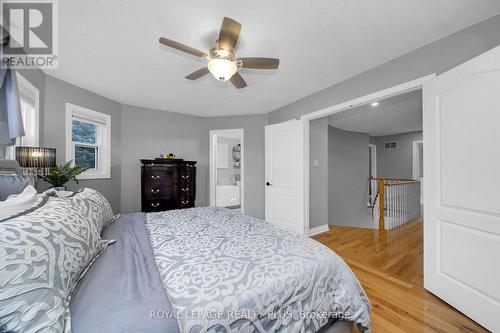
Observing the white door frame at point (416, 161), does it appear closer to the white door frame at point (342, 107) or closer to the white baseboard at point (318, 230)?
the white baseboard at point (318, 230)

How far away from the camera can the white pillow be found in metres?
0.91

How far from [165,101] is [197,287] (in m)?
3.46

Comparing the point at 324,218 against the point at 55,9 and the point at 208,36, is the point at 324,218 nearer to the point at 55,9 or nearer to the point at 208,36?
the point at 208,36

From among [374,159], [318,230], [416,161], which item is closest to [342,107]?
[318,230]

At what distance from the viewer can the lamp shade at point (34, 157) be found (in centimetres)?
183

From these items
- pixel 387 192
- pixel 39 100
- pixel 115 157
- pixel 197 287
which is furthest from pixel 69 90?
pixel 387 192

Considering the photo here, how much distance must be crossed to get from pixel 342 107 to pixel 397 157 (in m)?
5.00

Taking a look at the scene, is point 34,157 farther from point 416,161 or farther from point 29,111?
point 416,161

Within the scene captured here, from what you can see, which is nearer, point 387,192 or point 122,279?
point 122,279

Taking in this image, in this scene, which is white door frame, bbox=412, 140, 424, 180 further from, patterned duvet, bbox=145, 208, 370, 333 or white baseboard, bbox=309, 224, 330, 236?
patterned duvet, bbox=145, 208, 370, 333

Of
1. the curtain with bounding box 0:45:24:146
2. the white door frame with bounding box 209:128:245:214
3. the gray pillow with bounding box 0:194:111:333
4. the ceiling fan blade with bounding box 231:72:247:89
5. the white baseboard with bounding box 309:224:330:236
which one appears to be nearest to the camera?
the gray pillow with bounding box 0:194:111:333

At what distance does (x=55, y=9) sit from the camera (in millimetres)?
1536

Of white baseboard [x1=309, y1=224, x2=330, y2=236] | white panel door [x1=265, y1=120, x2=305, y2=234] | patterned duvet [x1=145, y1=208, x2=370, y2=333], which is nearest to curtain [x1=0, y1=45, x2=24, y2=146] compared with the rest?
patterned duvet [x1=145, y1=208, x2=370, y2=333]

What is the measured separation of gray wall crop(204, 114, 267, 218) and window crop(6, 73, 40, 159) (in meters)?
2.99
